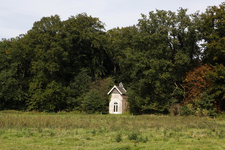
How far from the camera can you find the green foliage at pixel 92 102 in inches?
1731

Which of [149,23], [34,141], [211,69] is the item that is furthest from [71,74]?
[34,141]

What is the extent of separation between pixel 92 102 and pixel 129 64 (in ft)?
31.8

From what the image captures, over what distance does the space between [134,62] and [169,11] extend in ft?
34.5

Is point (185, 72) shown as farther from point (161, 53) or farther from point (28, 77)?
point (28, 77)

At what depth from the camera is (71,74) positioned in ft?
175

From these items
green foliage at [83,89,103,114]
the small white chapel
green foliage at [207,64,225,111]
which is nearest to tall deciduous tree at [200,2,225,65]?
green foliage at [207,64,225,111]

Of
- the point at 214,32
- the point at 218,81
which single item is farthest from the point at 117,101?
the point at 214,32

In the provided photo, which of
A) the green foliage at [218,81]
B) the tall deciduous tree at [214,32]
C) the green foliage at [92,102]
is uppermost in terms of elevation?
the tall deciduous tree at [214,32]

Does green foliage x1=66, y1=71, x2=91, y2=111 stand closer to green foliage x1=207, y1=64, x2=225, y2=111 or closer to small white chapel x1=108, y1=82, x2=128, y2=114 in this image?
small white chapel x1=108, y1=82, x2=128, y2=114

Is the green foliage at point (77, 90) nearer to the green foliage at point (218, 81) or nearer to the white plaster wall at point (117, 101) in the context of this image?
the white plaster wall at point (117, 101)

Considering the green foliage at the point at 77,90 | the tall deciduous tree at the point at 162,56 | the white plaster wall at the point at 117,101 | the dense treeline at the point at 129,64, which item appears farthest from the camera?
the green foliage at the point at 77,90

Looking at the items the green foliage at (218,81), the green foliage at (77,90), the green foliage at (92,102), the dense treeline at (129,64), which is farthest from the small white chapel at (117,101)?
the green foliage at (218,81)

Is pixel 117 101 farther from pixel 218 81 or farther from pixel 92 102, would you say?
pixel 218 81

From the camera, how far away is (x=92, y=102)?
44.0m
